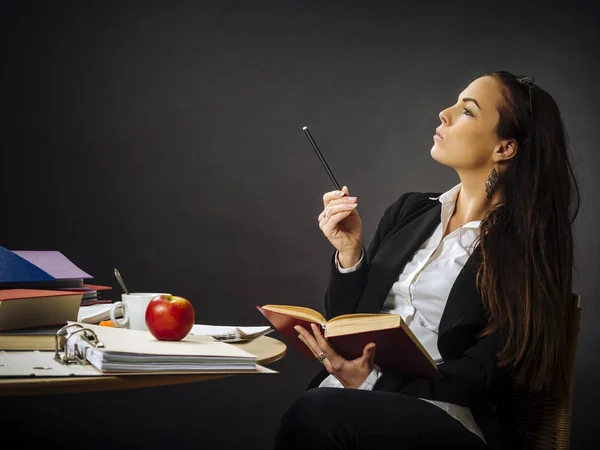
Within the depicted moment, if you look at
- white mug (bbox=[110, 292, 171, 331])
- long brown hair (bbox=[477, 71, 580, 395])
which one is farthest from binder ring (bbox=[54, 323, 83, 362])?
long brown hair (bbox=[477, 71, 580, 395])

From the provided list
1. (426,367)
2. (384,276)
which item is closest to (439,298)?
(384,276)

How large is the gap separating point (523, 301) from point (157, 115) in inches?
90.5

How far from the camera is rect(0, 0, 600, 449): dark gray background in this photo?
10.7 ft

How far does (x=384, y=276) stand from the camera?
192cm

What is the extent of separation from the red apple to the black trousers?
11.9 inches

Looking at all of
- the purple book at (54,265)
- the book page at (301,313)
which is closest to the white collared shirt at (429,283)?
the book page at (301,313)

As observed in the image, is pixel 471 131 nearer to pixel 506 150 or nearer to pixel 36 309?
pixel 506 150

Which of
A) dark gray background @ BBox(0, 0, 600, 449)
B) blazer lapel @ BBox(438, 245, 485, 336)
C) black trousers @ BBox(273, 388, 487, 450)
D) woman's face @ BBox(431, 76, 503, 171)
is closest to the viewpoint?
black trousers @ BBox(273, 388, 487, 450)

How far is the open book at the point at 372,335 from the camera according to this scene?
4.32 ft

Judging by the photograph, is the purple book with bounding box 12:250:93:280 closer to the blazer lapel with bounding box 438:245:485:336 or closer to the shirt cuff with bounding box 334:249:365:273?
the shirt cuff with bounding box 334:249:365:273

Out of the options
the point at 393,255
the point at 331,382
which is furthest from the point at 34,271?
the point at 393,255

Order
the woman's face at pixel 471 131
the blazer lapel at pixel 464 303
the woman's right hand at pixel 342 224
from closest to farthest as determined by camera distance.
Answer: the blazer lapel at pixel 464 303
the woman's right hand at pixel 342 224
the woman's face at pixel 471 131

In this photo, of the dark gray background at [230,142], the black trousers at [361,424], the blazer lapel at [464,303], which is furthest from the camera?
the dark gray background at [230,142]

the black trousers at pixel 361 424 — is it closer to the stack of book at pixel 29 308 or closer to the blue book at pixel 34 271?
the stack of book at pixel 29 308
